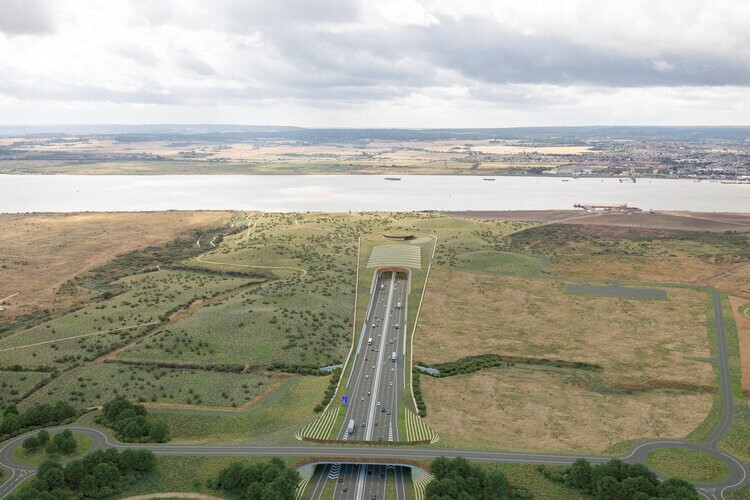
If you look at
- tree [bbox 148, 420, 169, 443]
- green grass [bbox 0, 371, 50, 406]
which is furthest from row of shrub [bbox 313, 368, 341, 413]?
green grass [bbox 0, 371, 50, 406]

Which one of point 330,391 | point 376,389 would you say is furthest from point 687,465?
point 330,391

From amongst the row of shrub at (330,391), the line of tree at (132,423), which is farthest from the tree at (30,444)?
the row of shrub at (330,391)

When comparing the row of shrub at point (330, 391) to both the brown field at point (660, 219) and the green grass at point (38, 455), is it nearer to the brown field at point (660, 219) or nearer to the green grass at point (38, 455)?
the green grass at point (38, 455)

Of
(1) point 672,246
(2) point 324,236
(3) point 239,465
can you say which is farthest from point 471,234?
→ (3) point 239,465

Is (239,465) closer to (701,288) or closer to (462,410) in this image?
(462,410)

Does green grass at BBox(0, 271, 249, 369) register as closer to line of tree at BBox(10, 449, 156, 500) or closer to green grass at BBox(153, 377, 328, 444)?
green grass at BBox(153, 377, 328, 444)
